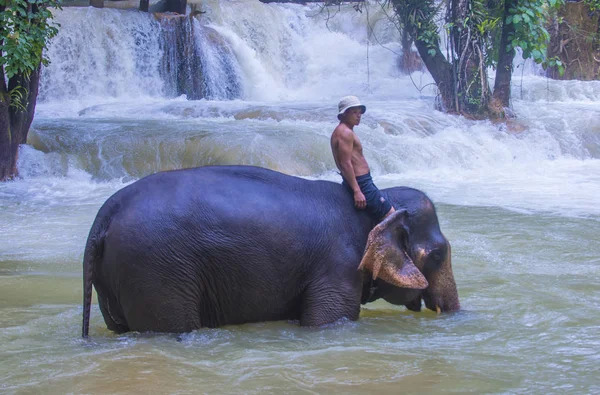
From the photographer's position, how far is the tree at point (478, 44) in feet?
52.0

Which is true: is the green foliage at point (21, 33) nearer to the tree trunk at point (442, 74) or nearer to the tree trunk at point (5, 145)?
the tree trunk at point (5, 145)

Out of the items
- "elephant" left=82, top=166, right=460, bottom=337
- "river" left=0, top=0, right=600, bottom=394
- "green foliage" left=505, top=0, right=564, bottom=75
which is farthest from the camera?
"green foliage" left=505, top=0, right=564, bottom=75

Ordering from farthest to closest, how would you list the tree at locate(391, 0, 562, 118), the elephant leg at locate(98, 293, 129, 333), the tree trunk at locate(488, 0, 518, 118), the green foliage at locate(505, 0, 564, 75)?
1. the tree trunk at locate(488, 0, 518, 118)
2. the tree at locate(391, 0, 562, 118)
3. the green foliage at locate(505, 0, 564, 75)
4. the elephant leg at locate(98, 293, 129, 333)

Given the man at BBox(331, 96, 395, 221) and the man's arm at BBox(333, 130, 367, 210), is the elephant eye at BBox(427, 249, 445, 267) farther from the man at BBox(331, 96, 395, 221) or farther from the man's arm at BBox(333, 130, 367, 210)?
the man's arm at BBox(333, 130, 367, 210)

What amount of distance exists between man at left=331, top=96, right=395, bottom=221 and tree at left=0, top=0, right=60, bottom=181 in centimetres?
752

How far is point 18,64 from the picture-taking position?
36.7 feet

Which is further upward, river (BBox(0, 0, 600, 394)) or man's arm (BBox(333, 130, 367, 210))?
man's arm (BBox(333, 130, 367, 210))

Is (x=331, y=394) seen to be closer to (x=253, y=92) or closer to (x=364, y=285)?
(x=364, y=285)

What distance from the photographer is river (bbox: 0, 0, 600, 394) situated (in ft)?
12.6

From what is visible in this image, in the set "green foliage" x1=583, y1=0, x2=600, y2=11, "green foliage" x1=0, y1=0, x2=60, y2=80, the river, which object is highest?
"green foliage" x1=583, y1=0, x2=600, y2=11

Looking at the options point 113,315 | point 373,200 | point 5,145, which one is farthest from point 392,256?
point 5,145

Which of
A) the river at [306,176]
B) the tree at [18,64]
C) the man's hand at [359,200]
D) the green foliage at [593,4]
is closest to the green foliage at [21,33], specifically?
the tree at [18,64]

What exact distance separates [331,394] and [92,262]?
4.68ft

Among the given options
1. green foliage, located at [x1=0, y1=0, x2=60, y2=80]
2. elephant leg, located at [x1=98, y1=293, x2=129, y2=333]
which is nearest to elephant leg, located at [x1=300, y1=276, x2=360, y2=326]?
elephant leg, located at [x1=98, y1=293, x2=129, y2=333]
